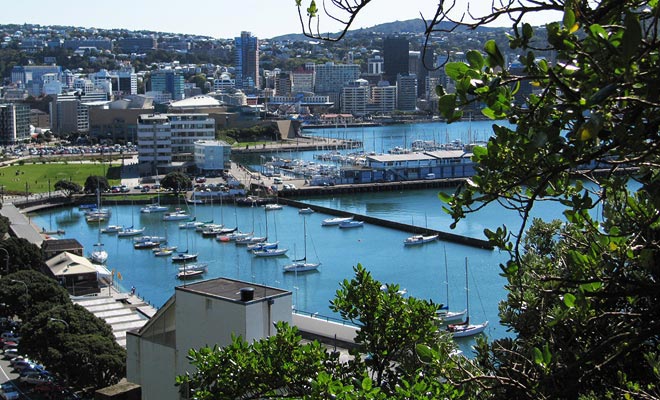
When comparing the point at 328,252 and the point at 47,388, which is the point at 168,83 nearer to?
the point at 328,252

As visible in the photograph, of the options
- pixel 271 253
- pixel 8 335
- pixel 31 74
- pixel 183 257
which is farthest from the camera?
pixel 31 74

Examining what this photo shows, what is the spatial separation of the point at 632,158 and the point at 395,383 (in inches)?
33.6

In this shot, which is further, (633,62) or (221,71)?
(221,71)

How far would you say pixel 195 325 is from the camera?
102 inches

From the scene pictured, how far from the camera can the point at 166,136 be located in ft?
63.0

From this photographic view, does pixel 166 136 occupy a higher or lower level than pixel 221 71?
lower

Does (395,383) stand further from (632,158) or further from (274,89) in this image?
(274,89)

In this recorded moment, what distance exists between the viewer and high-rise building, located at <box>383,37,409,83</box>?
4775 cm

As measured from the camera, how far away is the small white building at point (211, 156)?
1878cm

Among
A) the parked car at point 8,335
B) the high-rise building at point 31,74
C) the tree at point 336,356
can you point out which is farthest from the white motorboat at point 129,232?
the high-rise building at point 31,74

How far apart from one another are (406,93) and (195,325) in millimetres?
40942

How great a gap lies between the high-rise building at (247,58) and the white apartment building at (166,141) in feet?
105

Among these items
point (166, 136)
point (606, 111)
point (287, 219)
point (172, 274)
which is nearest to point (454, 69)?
point (606, 111)

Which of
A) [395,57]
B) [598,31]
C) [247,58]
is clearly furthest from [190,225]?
[247,58]
